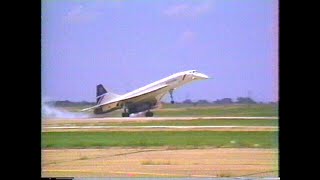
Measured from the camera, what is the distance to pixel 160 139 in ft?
15.7

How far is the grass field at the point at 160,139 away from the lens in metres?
4.76

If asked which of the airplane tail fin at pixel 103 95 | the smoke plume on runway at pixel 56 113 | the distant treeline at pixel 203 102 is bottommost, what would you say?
the smoke plume on runway at pixel 56 113

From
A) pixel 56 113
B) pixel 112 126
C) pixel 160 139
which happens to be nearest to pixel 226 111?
pixel 160 139

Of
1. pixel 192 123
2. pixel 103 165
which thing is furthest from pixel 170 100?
pixel 103 165

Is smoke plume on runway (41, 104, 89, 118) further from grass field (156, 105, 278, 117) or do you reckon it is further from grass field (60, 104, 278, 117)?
grass field (156, 105, 278, 117)

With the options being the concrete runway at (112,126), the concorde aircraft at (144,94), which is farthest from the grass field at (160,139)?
the concorde aircraft at (144,94)

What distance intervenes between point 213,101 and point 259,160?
1.51 ft

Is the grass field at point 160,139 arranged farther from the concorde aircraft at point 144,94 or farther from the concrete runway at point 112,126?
the concorde aircraft at point 144,94

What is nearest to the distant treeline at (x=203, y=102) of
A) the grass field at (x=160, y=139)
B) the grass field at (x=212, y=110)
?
the grass field at (x=212, y=110)

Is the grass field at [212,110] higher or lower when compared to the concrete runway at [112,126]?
higher
